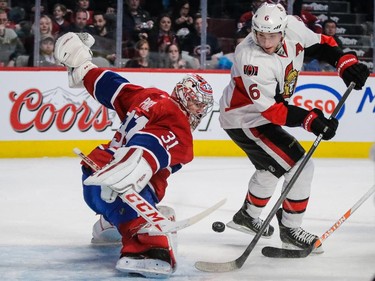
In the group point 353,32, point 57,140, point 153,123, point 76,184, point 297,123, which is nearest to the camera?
point 153,123

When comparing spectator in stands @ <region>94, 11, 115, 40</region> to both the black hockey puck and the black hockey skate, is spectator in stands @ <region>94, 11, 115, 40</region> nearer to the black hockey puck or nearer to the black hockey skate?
the black hockey puck

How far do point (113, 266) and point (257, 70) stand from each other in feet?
3.27

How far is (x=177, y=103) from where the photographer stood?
12.5 ft

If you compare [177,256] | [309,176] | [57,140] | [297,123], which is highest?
[297,123]

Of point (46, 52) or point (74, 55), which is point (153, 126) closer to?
point (74, 55)

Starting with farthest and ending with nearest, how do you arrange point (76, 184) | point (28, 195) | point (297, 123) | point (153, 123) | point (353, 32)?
point (353, 32) → point (76, 184) → point (28, 195) → point (297, 123) → point (153, 123)

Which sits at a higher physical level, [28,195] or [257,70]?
[257,70]

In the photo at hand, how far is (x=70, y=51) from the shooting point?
4.22 m

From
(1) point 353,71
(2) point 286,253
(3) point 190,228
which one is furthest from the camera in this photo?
(3) point 190,228

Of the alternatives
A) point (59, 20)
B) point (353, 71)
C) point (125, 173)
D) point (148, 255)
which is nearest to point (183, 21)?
point (59, 20)

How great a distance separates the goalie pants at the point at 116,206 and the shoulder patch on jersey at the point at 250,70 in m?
0.67

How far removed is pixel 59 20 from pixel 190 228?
10.4 ft

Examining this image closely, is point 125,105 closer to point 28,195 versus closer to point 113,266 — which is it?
point 113,266

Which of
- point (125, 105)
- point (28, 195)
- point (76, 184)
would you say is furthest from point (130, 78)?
point (125, 105)
